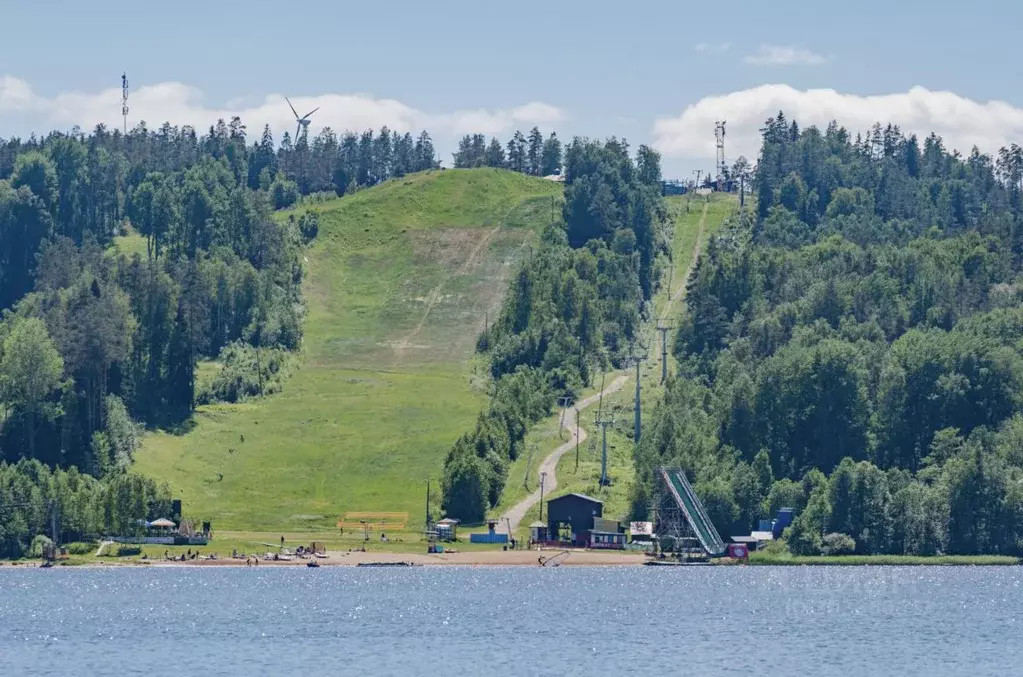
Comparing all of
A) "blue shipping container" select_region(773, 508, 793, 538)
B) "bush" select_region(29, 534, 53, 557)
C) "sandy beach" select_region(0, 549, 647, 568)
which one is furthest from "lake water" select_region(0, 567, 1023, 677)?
"blue shipping container" select_region(773, 508, 793, 538)

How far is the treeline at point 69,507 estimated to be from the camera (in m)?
161

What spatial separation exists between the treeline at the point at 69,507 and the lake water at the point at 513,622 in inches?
340

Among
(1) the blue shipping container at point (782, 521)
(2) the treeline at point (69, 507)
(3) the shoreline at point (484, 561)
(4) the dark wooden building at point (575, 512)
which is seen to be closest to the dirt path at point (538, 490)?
(4) the dark wooden building at point (575, 512)

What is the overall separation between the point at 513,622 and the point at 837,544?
194 ft

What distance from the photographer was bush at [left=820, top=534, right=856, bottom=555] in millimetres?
159125

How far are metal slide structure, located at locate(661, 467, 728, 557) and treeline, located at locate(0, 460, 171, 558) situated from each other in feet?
153

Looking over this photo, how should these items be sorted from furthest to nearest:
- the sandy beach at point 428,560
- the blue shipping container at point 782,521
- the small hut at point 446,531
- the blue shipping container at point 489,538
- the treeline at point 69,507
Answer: the small hut at point 446,531, the blue shipping container at point 489,538, the blue shipping container at point 782,521, the treeline at point 69,507, the sandy beach at point 428,560

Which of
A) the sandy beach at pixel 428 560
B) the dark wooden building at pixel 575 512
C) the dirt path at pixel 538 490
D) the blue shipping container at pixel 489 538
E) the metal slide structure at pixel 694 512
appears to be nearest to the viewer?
the sandy beach at pixel 428 560

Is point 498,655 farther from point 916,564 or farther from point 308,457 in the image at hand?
point 308,457

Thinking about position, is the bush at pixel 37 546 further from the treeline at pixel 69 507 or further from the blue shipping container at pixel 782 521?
the blue shipping container at pixel 782 521

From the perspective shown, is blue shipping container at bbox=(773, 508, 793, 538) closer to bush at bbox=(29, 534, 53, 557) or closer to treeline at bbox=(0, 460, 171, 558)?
treeline at bbox=(0, 460, 171, 558)

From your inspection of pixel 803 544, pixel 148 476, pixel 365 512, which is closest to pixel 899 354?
pixel 803 544

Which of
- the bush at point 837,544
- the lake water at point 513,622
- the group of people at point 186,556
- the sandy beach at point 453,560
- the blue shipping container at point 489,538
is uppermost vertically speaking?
the lake water at point 513,622

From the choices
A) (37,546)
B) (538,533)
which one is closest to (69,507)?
(37,546)
